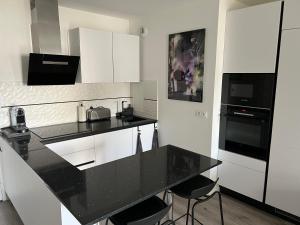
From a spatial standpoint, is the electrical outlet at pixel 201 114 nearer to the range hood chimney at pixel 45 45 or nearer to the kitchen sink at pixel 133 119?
the kitchen sink at pixel 133 119

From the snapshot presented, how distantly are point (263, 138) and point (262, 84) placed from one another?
58cm

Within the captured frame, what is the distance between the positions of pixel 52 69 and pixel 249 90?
7.31 feet

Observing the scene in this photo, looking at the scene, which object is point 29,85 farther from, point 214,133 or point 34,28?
point 214,133

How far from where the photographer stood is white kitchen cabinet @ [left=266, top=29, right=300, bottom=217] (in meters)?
2.14

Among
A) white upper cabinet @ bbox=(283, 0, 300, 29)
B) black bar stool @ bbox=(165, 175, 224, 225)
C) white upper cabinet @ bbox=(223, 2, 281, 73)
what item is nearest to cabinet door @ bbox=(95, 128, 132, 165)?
black bar stool @ bbox=(165, 175, 224, 225)

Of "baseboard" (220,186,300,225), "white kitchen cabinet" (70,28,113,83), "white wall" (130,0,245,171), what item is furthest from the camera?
"white kitchen cabinet" (70,28,113,83)

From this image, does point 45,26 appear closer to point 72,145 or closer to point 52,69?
point 52,69

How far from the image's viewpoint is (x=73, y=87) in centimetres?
307

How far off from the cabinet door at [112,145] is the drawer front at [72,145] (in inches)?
3.8

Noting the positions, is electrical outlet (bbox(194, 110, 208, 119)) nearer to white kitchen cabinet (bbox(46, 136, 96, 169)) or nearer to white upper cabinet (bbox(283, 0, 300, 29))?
white upper cabinet (bbox(283, 0, 300, 29))

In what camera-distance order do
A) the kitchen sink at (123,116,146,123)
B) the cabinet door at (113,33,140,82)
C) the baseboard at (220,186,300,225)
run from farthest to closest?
1. the kitchen sink at (123,116,146,123)
2. the cabinet door at (113,33,140,82)
3. the baseboard at (220,186,300,225)

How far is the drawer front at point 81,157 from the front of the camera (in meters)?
2.62

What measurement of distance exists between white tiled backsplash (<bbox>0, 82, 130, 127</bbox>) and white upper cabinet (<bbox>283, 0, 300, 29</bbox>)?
2379 millimetres

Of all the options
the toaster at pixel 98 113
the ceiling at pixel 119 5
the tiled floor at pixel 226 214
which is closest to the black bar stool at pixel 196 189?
the tiled floor at pixel 226 214
